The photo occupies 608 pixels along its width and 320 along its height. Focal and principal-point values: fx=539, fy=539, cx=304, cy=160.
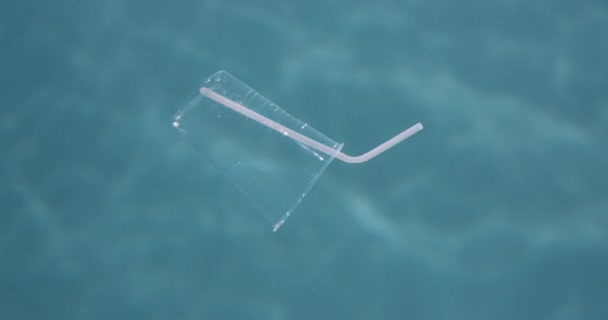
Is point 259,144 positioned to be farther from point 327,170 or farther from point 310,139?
point 327,170

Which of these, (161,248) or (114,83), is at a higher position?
(114,83)

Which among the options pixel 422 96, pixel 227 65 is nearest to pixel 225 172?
pixel 227 65

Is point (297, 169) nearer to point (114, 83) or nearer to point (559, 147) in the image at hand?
point (114, 83)

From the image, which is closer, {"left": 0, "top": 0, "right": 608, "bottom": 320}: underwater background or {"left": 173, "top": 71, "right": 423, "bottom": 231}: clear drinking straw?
{"left": 0, "top": 0, "right": 608, "bottom": 320}: underwater background

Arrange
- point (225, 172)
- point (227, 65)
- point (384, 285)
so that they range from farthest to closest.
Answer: point (227, 65) < point (225, 172) < point (384, 285)

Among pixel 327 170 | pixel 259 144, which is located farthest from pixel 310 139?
pixel 259 144
